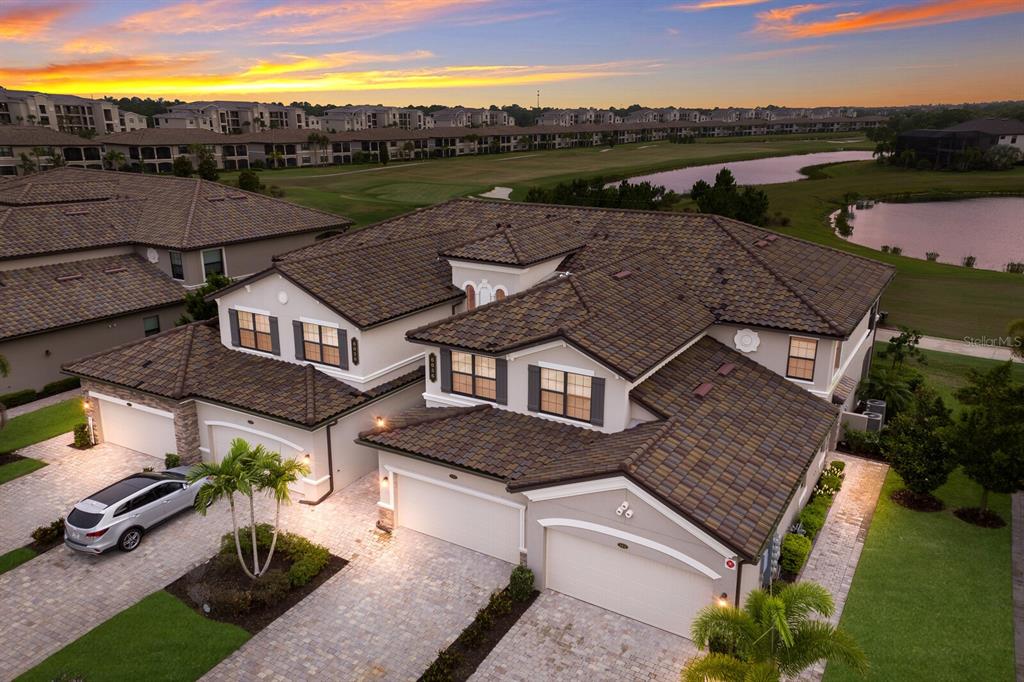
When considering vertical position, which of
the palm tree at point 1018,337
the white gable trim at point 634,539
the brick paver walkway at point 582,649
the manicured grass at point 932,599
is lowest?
the brick paver walkway at point 582,649

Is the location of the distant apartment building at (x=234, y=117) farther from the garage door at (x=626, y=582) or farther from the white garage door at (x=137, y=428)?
the garage door at (x=626, y=582)

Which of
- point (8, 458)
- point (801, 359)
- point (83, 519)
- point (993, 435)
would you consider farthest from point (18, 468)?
point (993, 435)

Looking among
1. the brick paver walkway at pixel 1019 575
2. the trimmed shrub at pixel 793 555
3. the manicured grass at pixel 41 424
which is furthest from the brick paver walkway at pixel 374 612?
the manicured grass at pixel 41 424

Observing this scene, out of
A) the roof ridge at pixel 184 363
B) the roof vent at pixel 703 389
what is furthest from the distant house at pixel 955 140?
the roof ridge at pixel 184 363

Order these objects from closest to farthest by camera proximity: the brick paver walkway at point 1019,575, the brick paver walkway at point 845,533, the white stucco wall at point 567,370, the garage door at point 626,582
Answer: the brick paver walkway at point 1019,575
the garage door at point 626,582
the brick paver walkway at point 845,533
the white stucco wall at point 567,370

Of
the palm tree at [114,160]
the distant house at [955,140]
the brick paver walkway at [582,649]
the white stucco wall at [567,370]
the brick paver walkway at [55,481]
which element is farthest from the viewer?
the distant house at [955,140]

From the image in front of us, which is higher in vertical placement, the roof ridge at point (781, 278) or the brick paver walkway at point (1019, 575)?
the roof ridge at point (781, 278)

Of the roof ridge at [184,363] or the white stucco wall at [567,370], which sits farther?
the roof ridge at [184,363]
